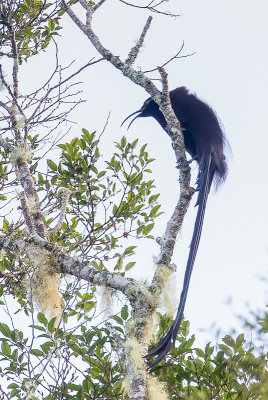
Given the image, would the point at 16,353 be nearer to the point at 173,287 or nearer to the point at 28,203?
the point at 28,203

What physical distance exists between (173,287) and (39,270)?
70 cm

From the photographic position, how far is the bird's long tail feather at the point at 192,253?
8.77ft

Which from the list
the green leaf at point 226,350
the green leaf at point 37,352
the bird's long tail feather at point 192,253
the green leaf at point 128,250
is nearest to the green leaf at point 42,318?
the green leaf at point 37,352

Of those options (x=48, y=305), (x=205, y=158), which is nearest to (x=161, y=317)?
(x=48, y=305)

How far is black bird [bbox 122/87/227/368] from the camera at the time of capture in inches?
133

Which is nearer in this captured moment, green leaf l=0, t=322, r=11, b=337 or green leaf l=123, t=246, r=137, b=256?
green leaf l=0, t=322, r=11, b=337

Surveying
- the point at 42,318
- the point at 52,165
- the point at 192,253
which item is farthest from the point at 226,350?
the point at 52,165

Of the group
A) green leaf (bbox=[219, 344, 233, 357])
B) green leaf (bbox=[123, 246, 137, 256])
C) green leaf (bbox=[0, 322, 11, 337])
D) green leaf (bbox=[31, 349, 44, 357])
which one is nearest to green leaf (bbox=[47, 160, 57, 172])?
green leaf (bbox=[123, 246, 137, 256])

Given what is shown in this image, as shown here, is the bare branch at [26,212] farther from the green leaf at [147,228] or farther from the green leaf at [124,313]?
the green leaf at [147,228]

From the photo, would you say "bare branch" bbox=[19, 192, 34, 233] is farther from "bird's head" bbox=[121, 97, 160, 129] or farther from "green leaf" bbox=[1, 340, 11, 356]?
"bird's head" bbox=[121, 97, 160, 129]

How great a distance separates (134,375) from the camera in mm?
2320

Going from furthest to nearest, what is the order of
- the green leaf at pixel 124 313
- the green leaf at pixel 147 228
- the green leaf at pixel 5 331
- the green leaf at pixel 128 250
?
the green leaf at pixel 147 228, the green leaf at pixel 128 250, the green leaf at pixel 5 331, the green leaf at pixel 124 313

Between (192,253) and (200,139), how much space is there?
1.39m

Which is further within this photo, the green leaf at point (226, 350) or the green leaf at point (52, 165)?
the green leaf at point (52, 165)
